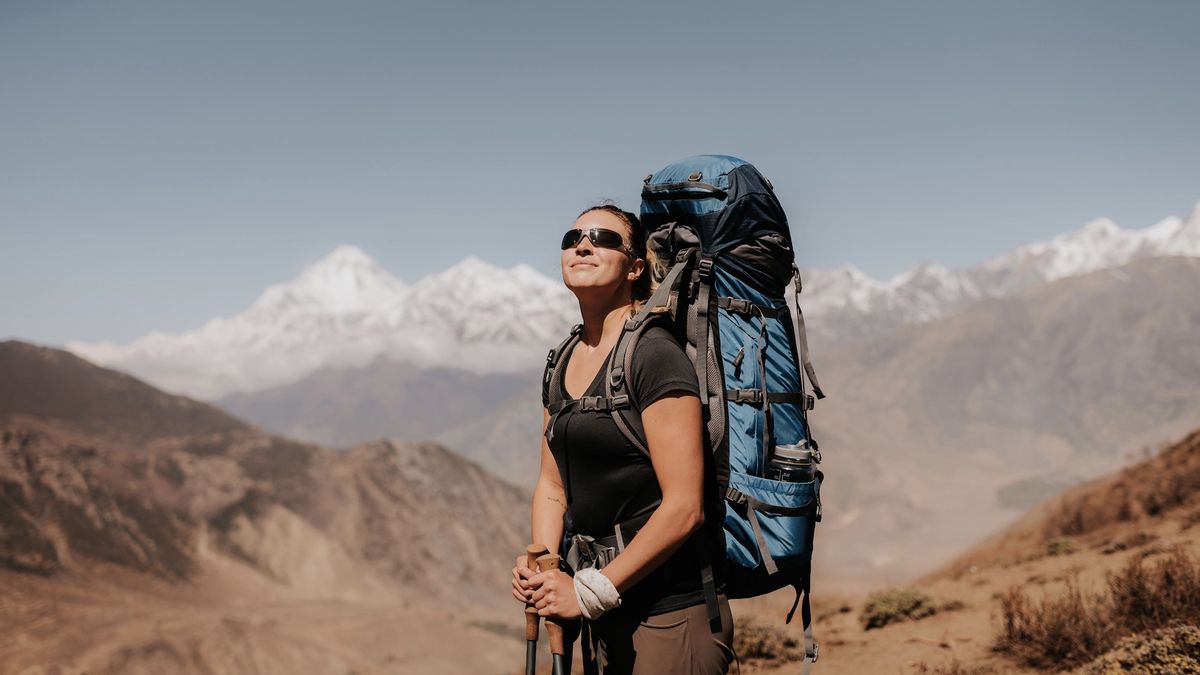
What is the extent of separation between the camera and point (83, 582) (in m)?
25.8

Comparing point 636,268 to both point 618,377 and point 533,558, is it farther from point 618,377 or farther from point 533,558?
point 533,558

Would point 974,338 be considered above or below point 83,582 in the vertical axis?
above

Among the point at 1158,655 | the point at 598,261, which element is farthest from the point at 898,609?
the point at 598,261

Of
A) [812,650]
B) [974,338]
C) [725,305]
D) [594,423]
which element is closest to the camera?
[594,423]

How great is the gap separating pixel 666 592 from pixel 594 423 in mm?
522

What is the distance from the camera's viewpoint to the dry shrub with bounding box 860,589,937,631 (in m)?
8.08

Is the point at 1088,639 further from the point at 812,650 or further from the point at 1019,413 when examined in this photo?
the point at 1019,413

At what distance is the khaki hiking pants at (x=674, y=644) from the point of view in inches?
92.9

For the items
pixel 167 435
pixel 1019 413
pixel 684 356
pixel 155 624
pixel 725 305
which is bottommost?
pixel 155 624

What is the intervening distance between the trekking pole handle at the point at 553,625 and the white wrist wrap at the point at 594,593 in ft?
0.44

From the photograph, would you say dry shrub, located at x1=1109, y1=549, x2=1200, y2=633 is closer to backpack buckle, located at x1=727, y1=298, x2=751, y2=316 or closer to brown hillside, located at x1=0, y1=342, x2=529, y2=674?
backpack buckle, located at x1=727, y1=298, x2=751, y2=316

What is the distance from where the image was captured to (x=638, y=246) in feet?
8.72

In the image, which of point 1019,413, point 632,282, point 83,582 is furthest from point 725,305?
point 1019,413

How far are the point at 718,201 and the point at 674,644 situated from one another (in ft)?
4.30
